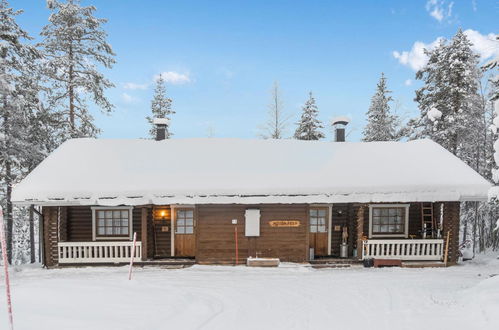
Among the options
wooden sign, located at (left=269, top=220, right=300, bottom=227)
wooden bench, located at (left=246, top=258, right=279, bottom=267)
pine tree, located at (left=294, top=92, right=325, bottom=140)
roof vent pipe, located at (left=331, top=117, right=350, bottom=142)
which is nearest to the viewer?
wooden bench, located at (left=246, top=258, right=279, bottom=267)

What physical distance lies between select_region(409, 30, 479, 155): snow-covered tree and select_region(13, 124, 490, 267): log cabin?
5.63m

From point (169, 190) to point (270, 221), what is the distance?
4403 millimetres

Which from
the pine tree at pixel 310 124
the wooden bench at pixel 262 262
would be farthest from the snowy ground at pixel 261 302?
the pine tree at pixel 310 124

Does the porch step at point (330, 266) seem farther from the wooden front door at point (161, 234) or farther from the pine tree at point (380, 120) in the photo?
the pine tree at point (380, 120)

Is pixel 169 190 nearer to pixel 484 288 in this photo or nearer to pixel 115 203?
pixel 115 203

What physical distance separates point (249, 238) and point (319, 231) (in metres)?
3.37

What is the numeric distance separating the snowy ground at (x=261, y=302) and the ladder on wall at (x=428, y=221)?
2668 millimetres

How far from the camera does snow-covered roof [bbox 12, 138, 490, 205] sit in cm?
1109

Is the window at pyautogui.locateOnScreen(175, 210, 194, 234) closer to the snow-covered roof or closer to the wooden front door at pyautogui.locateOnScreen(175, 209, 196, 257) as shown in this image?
A: the wooden front door at pyautogui.locateOnScreen(175, 209, 196, 257)

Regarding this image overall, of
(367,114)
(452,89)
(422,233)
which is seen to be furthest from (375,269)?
(367,114)

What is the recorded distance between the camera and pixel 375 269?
11.1 m

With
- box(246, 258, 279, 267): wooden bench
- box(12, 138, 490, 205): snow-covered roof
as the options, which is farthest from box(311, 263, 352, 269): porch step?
box(12, 138, 490, 205): snow-covered roof

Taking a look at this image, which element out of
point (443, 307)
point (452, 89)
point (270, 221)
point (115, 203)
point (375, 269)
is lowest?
point (375, 269)

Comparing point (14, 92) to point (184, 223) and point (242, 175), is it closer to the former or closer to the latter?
point (184, 223)
